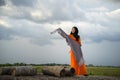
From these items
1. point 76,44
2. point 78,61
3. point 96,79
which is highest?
point 76,44

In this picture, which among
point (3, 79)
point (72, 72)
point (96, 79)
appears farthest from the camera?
point (72, 72)

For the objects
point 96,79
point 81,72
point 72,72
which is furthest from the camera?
point 81,72

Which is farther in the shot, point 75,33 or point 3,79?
point 75,33

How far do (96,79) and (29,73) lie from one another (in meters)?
3.75

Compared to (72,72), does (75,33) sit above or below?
above

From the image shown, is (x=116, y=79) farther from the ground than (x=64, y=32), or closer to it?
closer to it

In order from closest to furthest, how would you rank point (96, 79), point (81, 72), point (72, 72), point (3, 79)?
point (3, 79)
point (96, 79)
point (72, 72)
point (81, 72)

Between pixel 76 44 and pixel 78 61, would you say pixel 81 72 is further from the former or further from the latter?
pixel 76 44

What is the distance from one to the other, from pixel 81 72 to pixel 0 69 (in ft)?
16.5

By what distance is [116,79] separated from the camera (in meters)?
15.2

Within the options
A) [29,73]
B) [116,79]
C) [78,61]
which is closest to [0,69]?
[29,73]

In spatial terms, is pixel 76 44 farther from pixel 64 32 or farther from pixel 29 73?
pixel 29 73

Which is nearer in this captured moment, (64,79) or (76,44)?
(64,79)

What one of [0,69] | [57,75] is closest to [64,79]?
[57,75]
